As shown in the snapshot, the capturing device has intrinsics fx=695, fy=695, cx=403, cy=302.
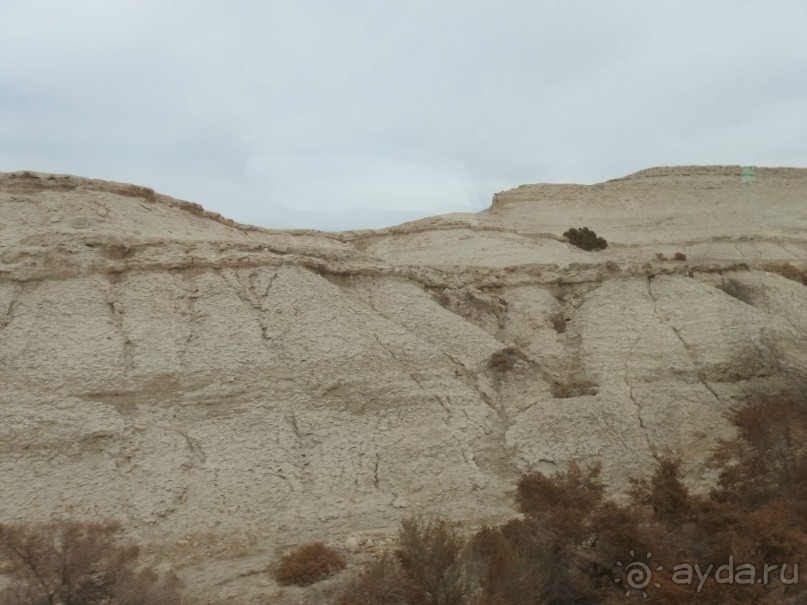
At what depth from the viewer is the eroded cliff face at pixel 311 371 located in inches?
427

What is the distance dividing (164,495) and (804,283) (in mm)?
20130

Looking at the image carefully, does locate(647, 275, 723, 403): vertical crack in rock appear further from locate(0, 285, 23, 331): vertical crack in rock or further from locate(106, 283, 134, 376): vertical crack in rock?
locate(0, 285, 23, 331): vertical crack in rock

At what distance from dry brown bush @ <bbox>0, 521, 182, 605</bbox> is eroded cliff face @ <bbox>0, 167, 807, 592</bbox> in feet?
3.86

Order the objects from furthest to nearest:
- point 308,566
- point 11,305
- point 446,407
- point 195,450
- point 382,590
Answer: point 11,305
point 446,407
point 195,450
point 308,566
point 382,590

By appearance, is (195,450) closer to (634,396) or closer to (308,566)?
(308,566)

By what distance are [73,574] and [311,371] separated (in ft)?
18.5

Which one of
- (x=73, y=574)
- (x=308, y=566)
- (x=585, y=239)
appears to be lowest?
(x=308, y=566)

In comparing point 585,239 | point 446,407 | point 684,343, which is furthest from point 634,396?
point 585,239

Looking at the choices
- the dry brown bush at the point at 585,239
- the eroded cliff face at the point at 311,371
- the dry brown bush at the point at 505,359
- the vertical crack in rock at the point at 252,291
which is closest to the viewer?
the eroded cliff face at the point at 311,371

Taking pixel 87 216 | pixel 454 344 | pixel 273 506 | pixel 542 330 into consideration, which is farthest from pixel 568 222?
pixel 273 506

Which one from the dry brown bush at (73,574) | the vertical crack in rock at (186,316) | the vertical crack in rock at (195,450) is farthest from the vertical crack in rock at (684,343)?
the dry brown bush at (73,574)

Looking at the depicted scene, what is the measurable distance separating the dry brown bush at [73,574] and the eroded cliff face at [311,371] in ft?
3.86

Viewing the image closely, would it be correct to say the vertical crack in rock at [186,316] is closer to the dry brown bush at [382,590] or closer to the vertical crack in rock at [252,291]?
the vertical crack in rock at [252,291]

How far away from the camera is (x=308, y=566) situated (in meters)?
9.35
